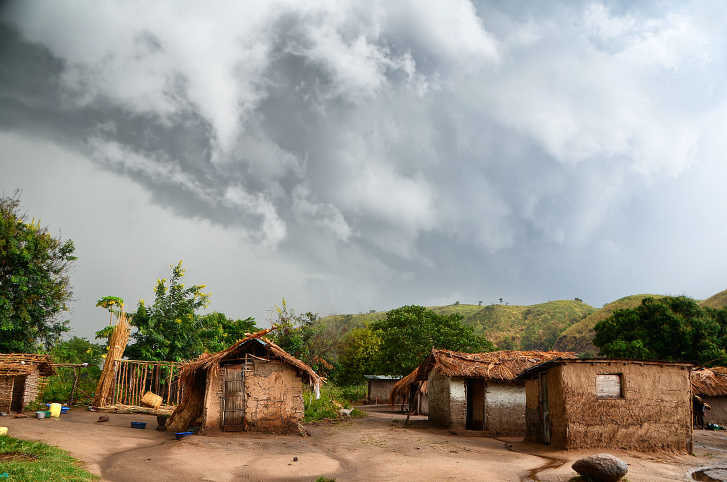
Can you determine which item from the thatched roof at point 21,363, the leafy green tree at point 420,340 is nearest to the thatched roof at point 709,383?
the leafy green tree at point 420,340

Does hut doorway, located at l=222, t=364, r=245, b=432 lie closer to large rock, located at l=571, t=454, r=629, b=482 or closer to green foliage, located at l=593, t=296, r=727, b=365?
large rock, located at l=571, t=454, r=629, b=482

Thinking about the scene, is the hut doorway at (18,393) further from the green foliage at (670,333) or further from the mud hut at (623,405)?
the green foliage at (670,333)

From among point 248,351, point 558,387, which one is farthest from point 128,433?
point 558,387

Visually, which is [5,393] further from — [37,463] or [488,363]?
[488,363]

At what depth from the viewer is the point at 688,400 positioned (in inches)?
571

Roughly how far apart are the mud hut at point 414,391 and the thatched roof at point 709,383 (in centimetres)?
1407

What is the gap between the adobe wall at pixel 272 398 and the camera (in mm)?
16516

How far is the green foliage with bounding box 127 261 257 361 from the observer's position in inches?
969

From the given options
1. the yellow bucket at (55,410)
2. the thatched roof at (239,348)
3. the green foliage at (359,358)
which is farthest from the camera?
the green foliage at (359,358)

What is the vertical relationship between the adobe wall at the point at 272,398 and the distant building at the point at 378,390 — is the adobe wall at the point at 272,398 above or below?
above

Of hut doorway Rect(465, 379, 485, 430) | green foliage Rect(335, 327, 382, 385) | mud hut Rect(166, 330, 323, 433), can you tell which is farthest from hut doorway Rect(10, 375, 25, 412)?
green foliage Rect(335, 327, 382, 385)

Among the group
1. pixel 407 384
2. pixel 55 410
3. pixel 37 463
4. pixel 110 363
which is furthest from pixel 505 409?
pixel 110 363

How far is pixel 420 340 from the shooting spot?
37906 millimetres

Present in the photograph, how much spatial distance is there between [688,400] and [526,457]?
5.79 meters
